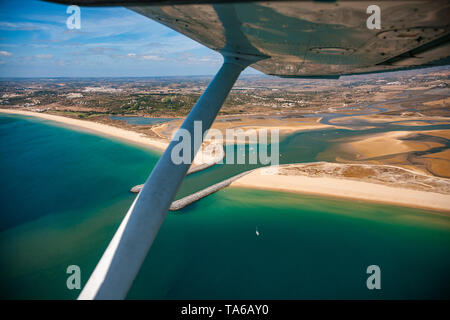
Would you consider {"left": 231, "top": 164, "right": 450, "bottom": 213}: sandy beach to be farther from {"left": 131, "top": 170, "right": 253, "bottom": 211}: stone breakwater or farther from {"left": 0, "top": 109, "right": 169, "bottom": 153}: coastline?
{"left": 0, "top": 109, "right": 169, "bottom": 153}: coastline

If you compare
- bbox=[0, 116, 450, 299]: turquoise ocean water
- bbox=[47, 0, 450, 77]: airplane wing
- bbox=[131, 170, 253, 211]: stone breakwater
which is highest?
bbox=[47, 0, 450, 77]: airplane wing

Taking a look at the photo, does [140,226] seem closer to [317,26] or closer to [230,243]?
[317,26]

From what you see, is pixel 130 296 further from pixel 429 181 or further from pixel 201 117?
pixel 429 181

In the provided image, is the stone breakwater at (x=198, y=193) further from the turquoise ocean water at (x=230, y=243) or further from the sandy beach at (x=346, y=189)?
the sandy beach at (x=346, y=189)

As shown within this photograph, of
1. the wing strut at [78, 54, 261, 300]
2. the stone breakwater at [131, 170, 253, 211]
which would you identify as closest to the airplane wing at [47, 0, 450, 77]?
the wing strut at [78, 54, 261, 300]

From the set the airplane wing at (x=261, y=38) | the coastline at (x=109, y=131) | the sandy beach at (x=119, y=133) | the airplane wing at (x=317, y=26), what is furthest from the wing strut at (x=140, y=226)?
the coastline at (x=109, y=131)

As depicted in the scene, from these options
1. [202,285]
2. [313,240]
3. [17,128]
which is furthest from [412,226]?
[17,128]

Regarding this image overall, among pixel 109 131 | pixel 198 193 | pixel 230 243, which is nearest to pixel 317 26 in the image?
pixel 230 243
